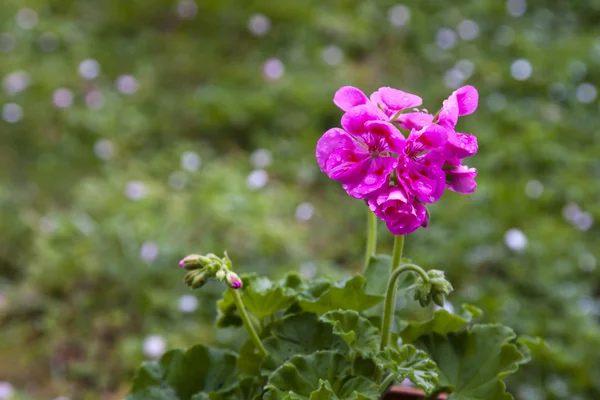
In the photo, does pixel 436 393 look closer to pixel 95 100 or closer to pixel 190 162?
pixel 190 162

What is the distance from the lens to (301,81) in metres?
2.98

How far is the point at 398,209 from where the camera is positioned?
797mm

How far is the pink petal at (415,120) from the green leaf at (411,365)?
10.9 inches

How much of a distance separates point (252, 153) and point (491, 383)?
1930 mm

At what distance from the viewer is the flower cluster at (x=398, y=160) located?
0.80 metres

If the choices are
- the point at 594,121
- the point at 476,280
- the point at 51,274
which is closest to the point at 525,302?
the point at 476,280

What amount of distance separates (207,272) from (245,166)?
1776 millimetres

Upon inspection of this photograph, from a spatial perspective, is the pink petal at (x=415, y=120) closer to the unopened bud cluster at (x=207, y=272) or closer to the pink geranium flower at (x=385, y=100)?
the pink geranium flower at (x=385, y=100)

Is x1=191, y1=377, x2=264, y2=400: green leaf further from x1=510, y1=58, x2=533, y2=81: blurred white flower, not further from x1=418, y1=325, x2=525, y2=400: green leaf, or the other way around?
x1=510, y1=58, x2=533, y2=81: blurred white flower

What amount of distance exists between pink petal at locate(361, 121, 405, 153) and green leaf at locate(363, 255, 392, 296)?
0.26 metres

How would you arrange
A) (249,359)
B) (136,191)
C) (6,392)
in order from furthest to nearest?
(136,191)
(6,392)
(249,359)

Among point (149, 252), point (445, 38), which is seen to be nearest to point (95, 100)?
point (149, 252)

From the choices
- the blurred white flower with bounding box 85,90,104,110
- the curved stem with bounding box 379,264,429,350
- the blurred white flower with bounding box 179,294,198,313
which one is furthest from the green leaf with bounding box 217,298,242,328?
the blurred white flower with bounding box 85,90,104,110

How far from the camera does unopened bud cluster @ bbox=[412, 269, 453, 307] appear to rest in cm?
85
